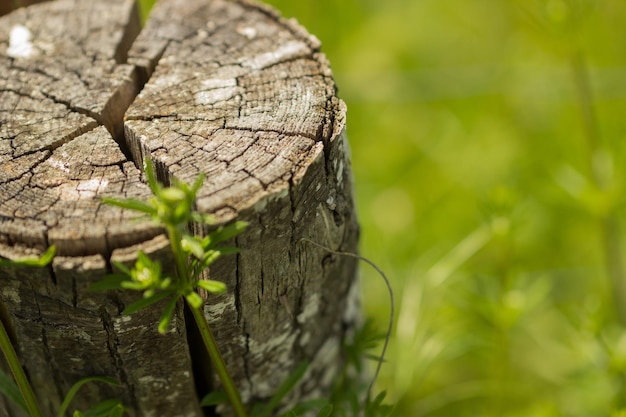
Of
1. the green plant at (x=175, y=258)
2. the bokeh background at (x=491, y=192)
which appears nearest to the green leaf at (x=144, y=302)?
the green plant at (x=175, y=258)

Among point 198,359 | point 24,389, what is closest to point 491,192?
point 198,359

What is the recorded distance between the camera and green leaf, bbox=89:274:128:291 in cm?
142

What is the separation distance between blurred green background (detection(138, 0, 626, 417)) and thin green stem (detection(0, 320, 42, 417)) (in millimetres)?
1141

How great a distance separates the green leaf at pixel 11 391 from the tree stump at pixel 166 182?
6 cm

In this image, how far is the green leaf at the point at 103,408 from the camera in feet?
5.46

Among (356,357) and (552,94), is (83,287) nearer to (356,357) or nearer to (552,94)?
(356,357)

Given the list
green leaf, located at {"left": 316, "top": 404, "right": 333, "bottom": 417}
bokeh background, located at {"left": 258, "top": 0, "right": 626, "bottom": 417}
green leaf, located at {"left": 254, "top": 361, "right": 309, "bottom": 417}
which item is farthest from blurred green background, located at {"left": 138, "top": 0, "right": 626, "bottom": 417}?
green leaf, located at {"left": 316, "top": 404, "right": 333, "bottom": 417}

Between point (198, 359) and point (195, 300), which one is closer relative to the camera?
point (195, 300)

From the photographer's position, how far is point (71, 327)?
5.29ft

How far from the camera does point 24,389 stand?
162cm

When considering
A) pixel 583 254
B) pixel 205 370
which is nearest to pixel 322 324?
pixel 205 370

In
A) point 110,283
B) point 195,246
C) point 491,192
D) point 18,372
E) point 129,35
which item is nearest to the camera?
point 195,246

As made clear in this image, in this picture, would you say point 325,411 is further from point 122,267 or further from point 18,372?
point 18,372

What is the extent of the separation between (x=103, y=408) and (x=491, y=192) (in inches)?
63.0
